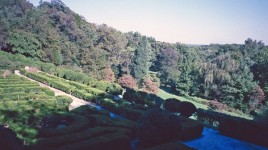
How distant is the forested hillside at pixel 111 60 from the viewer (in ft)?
167

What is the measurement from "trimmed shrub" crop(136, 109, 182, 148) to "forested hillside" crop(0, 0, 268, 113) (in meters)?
31.9

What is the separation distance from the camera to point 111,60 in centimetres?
6569

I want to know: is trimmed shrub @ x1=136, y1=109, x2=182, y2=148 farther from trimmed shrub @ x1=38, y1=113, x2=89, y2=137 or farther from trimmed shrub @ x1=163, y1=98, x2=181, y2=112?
trimmed shrub @ x1=163, y1=98, x2=181, y2=112

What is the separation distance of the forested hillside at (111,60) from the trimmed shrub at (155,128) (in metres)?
31.9

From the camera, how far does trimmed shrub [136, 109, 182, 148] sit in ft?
49.6

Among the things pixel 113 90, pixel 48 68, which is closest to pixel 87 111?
pixel 113 90

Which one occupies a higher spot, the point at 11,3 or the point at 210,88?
the point at 11,3

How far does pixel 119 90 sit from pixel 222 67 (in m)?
33.3

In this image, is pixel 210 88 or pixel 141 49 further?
pixel 141 49

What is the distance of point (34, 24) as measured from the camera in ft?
183

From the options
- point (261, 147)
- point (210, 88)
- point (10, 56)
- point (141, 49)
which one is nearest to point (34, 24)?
point (10, 56)

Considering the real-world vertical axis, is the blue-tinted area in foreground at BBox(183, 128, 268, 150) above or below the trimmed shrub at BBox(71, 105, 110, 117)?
below

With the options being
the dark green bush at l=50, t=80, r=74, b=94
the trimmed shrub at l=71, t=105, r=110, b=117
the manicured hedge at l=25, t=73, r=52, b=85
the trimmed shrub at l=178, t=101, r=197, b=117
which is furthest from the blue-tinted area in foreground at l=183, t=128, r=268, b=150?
the manicured hedge at l=25, t=73, r=52, b=85

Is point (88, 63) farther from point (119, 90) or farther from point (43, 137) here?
point (43, 137)
